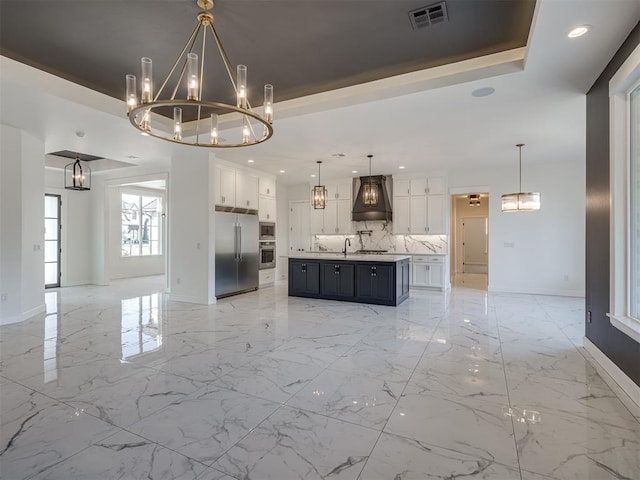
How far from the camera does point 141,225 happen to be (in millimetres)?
10320

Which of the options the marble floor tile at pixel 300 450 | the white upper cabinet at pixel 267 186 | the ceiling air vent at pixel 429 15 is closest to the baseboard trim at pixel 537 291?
the white upper cabinet at pixel 267 186

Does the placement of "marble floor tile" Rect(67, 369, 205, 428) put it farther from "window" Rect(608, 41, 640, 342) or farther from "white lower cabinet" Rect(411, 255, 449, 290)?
"white lower cabinet" Rect(411, 255, 449, 290)

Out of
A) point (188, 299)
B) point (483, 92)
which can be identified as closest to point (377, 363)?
point (483, 92)

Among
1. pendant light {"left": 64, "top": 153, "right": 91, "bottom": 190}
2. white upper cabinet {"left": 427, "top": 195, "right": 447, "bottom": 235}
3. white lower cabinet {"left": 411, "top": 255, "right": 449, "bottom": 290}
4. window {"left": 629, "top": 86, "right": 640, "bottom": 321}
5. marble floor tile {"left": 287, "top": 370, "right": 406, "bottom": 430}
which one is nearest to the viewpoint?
marble floor tile {"left": 287, "top": 370, "right": 406, "bottom": 430}

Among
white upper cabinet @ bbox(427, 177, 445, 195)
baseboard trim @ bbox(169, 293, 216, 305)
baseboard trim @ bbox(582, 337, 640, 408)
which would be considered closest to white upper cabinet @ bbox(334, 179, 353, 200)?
white upper cabinet @ bbox(427, 177, 445, 195)

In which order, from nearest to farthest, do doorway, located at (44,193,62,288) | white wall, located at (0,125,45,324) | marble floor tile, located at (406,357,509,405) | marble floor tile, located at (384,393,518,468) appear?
marble floor tile, located at (384,393,518,468)
marble floor tile, located at (406,357,509,405)
white wall, located at (0,125,45,324)
doorway, located at (44,193,62,288)

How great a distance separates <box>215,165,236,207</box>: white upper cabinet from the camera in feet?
→ 20.7

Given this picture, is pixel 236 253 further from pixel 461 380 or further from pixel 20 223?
pixel 461 380

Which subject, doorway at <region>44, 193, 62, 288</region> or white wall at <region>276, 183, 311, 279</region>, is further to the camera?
white wall at <region>276, 183, 311, 279</region>

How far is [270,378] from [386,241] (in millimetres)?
6021

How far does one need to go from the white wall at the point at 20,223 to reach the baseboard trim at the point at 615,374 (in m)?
6.91

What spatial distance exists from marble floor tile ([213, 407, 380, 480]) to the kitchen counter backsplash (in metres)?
6.30

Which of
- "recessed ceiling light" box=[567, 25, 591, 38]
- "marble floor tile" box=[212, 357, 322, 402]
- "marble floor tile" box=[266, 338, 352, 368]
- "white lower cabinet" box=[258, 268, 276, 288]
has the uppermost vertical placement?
"recessed ceiling light" box=[567, 25, 591, 38]

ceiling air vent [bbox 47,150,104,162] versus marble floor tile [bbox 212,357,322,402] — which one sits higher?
ceiling air vent [bbox 47,150,104,162]
